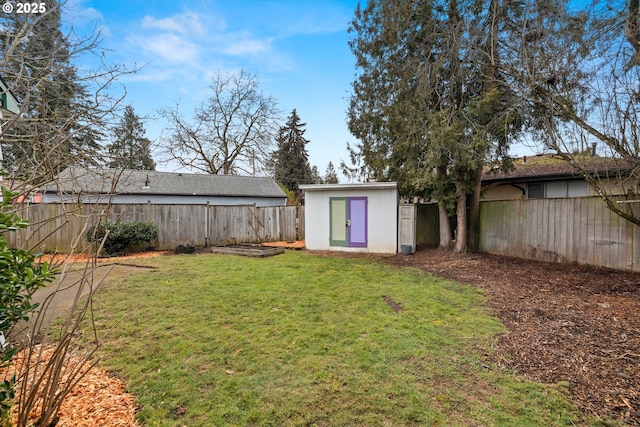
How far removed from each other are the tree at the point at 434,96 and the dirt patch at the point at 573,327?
8.66 ft

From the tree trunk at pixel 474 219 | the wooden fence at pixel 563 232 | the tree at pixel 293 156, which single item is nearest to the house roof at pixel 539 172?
the tree trunk at pixel 474 219

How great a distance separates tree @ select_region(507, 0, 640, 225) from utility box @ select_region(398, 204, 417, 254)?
3.83 m

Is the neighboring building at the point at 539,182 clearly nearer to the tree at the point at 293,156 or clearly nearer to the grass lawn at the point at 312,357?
the grass lawn at the point at 312,357

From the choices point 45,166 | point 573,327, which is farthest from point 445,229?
point 45,166

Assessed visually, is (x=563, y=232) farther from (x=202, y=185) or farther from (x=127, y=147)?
(x=202, y=185)

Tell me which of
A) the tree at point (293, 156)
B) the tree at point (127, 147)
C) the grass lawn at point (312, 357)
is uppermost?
the tree at point (293, 156)

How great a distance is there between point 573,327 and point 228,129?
2312cm

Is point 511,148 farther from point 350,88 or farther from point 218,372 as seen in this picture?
point 218,372

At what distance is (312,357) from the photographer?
117 inches

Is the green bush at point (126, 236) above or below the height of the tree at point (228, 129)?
below

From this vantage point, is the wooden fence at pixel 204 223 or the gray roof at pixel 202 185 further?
the gray roof at pixel 202 185

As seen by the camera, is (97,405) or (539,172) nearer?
(97,405)

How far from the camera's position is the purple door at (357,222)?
977 centimetres

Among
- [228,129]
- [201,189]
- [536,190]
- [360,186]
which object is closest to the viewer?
[360,186]
